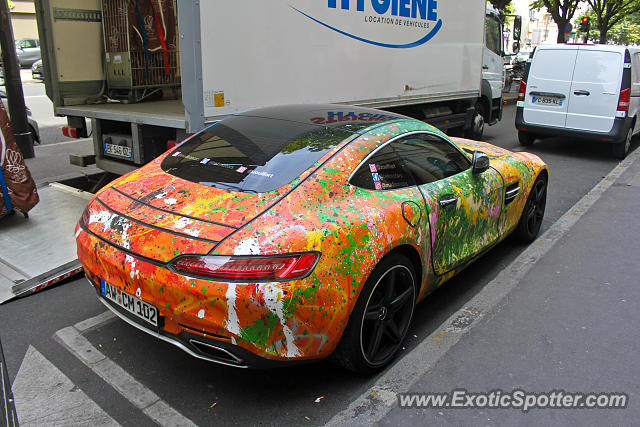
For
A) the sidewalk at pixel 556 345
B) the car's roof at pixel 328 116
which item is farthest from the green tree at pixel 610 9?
the car's roof at pixel 328 116

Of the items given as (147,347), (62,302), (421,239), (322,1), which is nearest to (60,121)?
(322,1)

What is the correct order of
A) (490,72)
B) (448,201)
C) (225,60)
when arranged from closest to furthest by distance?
(448,201) → (225,60) → (490,72)

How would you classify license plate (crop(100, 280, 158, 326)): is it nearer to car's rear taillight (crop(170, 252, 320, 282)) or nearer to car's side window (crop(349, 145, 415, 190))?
car's rear taillight (crop(170, 252, 320, 282))

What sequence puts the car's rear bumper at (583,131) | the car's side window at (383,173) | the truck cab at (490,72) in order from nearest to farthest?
the car's side window at (383,173) < the car's rear bumper at (583,131) < the truck cab at (490,72)

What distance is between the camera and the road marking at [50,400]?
268cm

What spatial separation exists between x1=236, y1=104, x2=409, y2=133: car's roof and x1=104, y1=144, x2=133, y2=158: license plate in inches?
97.0

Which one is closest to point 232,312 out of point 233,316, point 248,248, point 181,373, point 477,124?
point 233,316

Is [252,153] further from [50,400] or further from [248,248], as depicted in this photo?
[50,400]

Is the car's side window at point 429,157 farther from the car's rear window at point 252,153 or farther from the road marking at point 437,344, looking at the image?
the road marking at point 437,344

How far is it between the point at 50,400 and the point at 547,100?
381 inches

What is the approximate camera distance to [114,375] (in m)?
3.05

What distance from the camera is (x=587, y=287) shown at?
4.39 m

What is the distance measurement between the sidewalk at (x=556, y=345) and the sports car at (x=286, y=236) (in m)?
0.45

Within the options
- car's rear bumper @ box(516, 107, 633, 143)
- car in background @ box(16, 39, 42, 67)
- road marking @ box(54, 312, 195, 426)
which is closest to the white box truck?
car's rear bumper @ box(516, 107, 633, 143)
